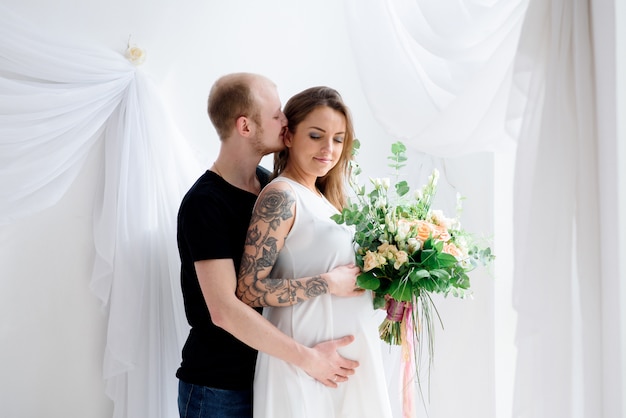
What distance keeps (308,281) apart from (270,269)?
0.46 feet

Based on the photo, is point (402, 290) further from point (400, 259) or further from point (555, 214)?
point (555, 214)

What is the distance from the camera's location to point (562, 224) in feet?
5.50

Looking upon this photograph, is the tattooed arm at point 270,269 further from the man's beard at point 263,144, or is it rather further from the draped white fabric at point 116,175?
the draped white fabric at point 116,175

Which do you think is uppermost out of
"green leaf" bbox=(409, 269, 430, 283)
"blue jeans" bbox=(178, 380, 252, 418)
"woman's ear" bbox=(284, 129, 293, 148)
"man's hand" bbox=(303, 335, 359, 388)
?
"woman's ear" bbox=(284, 129, 293, 148)

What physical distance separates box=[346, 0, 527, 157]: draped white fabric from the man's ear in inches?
18.5

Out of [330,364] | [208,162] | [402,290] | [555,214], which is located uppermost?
[208,162]

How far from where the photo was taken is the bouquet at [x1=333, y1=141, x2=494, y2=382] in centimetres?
216

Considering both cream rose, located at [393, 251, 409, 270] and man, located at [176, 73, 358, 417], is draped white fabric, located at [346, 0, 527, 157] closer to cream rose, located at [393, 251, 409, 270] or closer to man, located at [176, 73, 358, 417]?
cream rose, located at [393, 251, 409, 270]

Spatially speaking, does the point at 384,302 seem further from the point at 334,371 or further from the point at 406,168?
the point at 406,168

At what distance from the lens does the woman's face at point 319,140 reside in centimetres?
235

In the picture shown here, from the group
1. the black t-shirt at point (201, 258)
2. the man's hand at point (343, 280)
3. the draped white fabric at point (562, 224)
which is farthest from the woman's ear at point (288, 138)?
the draped white fabric at point (562, 224)

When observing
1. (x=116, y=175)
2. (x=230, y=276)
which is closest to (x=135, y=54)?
(x=116, y=175)

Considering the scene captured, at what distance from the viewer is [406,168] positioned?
313 cm

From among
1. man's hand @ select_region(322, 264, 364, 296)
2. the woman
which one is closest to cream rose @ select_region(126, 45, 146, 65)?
the woman
